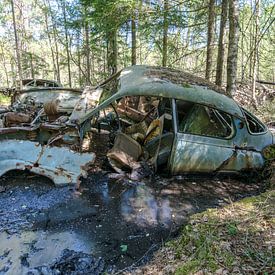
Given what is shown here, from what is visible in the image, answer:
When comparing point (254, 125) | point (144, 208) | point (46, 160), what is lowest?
point (144, 208)

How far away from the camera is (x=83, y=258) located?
2818 mm

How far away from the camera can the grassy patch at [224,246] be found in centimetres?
232

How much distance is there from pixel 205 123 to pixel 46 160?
2.72 meters

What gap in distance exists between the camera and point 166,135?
4.87m

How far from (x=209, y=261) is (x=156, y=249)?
73 centimetres

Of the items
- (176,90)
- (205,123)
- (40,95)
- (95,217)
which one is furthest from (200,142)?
(40,95)

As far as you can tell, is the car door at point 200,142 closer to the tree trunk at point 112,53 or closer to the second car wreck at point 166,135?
the second car wreck at point 166,135

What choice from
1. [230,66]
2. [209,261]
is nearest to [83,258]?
[209,261]

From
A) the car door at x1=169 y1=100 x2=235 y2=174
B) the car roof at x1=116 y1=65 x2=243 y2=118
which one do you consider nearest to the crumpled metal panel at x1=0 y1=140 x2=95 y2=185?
the car roof at x1=116 y1=65 x2=243 y2=118

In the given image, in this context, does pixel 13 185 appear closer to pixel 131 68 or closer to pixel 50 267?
pixel 50 267

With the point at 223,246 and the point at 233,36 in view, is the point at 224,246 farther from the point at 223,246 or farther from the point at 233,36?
the point at 233,36

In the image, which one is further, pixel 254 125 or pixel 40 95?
pixel 40 95

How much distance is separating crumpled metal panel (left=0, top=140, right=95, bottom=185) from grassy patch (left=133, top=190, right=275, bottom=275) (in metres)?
1.91

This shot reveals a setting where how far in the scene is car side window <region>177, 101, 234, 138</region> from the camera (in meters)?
4.73
